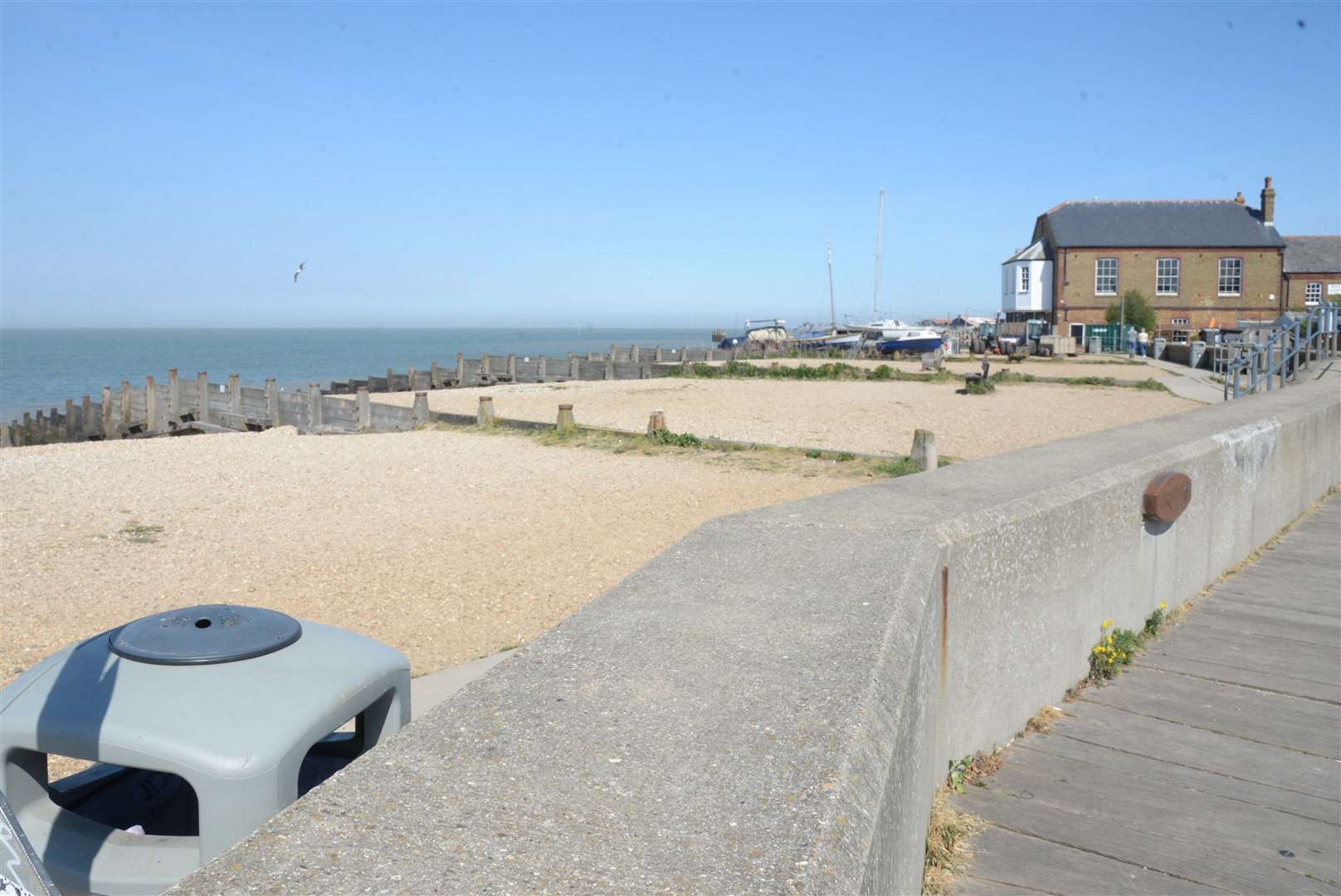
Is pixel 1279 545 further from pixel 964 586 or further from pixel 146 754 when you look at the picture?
pixel 146 754

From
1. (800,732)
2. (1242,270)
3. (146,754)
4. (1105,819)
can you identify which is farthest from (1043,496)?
(1242,270)

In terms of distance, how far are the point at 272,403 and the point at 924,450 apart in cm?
1796

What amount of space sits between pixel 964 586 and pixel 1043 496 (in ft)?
2.27

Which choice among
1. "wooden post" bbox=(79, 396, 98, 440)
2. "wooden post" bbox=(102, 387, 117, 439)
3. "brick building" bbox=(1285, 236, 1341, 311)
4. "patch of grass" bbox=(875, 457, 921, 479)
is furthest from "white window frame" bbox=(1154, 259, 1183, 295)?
"wooden post" bbox=(79, 396, 98, 440)

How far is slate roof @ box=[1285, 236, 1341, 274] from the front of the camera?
56.0 metres

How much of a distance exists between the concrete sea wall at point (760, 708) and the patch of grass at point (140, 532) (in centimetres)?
970

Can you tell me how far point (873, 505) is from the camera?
3.79m

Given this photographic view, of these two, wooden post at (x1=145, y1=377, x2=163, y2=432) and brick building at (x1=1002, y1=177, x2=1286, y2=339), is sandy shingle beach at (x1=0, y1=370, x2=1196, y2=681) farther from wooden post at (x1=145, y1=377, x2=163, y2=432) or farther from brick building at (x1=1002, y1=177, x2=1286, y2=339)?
brick building at (x1=1002, y1=177, x2=1286, y2=339)

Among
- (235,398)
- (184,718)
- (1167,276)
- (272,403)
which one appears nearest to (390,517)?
(184,718)

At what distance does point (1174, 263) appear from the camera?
5622 centimetres

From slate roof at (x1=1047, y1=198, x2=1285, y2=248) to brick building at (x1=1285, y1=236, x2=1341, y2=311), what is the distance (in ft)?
7.76

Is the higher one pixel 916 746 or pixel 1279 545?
pixel 916 746

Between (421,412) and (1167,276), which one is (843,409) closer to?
(421,412)

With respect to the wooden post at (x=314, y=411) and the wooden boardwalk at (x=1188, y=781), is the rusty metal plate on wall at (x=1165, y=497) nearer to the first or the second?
the wooden boardwalk at (x=1188, y=781)
